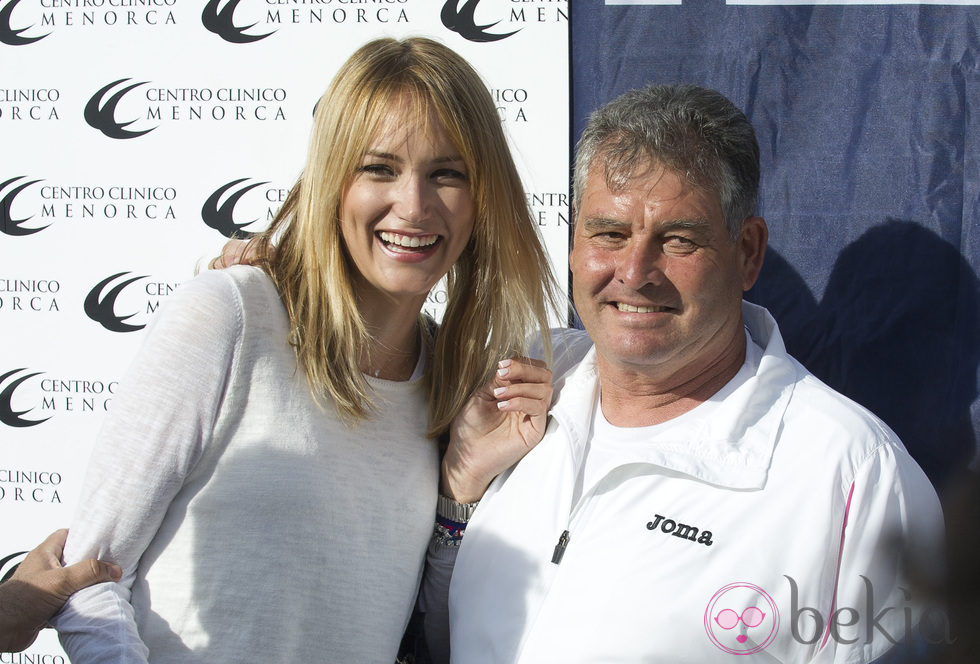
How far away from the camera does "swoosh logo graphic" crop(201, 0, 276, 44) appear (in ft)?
8.39

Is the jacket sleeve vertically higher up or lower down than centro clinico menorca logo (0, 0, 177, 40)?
lower down

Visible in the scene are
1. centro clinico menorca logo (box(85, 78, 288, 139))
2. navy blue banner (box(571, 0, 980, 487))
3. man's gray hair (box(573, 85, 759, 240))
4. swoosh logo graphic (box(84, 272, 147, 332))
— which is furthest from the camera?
swoosh logo graphic (box(84, 272, 147, 332))

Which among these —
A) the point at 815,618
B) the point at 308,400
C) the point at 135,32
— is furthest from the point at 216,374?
the point at 135,32

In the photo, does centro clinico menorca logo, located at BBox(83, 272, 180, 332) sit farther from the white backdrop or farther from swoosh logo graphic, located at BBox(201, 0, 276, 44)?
swoosh logo graphic, located at BBox(201, 0, 276, 44)

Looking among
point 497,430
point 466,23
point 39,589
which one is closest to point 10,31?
point 466,23

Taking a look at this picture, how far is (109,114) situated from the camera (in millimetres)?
2643

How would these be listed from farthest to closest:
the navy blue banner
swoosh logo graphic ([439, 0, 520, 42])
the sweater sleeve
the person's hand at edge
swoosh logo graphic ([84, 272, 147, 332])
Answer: swoosh logo graphic ([84, 272, 147, 332]) → swoosh logo graphic ([439, 0, 520, 42]) → the navy blue banner → the person's hand at edge → the sweater sleeve

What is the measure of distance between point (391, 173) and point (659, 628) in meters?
1.09

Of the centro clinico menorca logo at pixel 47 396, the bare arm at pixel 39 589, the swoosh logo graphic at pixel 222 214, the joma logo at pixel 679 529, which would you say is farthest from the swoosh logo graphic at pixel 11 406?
the joma logo at pixel 679 529

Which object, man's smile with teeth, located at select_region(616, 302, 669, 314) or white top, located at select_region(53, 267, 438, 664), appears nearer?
white top, located at select_region(53, 267, 438, 664)

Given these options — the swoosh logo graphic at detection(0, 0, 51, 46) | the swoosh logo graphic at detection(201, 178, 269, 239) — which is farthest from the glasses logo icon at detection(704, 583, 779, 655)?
the swoosh logo graphic at detection(0, 0, 51, 46)

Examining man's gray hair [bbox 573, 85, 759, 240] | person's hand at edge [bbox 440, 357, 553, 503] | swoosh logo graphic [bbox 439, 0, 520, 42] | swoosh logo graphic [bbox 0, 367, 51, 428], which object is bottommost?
swoosh logo graphic [bbox 0, 367, 51, 428]

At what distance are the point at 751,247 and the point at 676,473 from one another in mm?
570

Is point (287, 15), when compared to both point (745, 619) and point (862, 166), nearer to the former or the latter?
point (862, 166)
